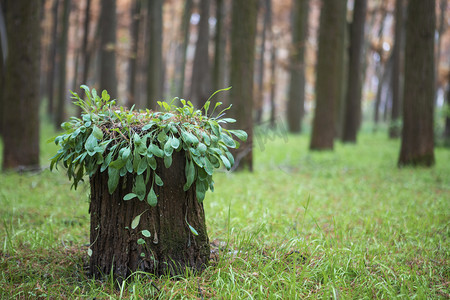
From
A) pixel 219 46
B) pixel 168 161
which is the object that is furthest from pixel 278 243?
pixel 219 46

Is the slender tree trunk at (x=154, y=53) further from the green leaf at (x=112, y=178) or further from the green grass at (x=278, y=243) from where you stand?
the green leaf at (x=112, y=178)

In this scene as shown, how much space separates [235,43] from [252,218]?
4232 mm

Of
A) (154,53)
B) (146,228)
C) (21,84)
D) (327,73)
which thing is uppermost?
(154,53)

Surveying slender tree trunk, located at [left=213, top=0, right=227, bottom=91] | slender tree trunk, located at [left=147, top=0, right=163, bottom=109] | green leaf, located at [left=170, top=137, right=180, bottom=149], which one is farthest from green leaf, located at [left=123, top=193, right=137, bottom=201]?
slender tree trunk, located at [left=213, top=0, right=227, bottom=91]

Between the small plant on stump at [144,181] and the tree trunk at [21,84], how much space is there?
4646 mm

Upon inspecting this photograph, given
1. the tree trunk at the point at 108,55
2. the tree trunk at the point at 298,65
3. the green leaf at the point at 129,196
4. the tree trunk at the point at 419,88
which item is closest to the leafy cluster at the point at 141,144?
the green leaf at the point at 129,196

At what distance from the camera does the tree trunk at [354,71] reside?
1202 centimetres

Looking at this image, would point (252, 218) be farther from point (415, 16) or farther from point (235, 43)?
point (415, 16)

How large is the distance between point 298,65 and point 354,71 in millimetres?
3156

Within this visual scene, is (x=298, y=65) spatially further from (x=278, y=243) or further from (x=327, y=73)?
(x=278, y=243)

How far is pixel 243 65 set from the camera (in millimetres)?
6934

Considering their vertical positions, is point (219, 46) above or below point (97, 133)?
above

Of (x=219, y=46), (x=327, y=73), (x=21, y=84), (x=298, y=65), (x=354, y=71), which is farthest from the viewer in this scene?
(x=298, y=65)

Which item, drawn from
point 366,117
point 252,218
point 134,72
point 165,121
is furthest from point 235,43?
point 366,117
